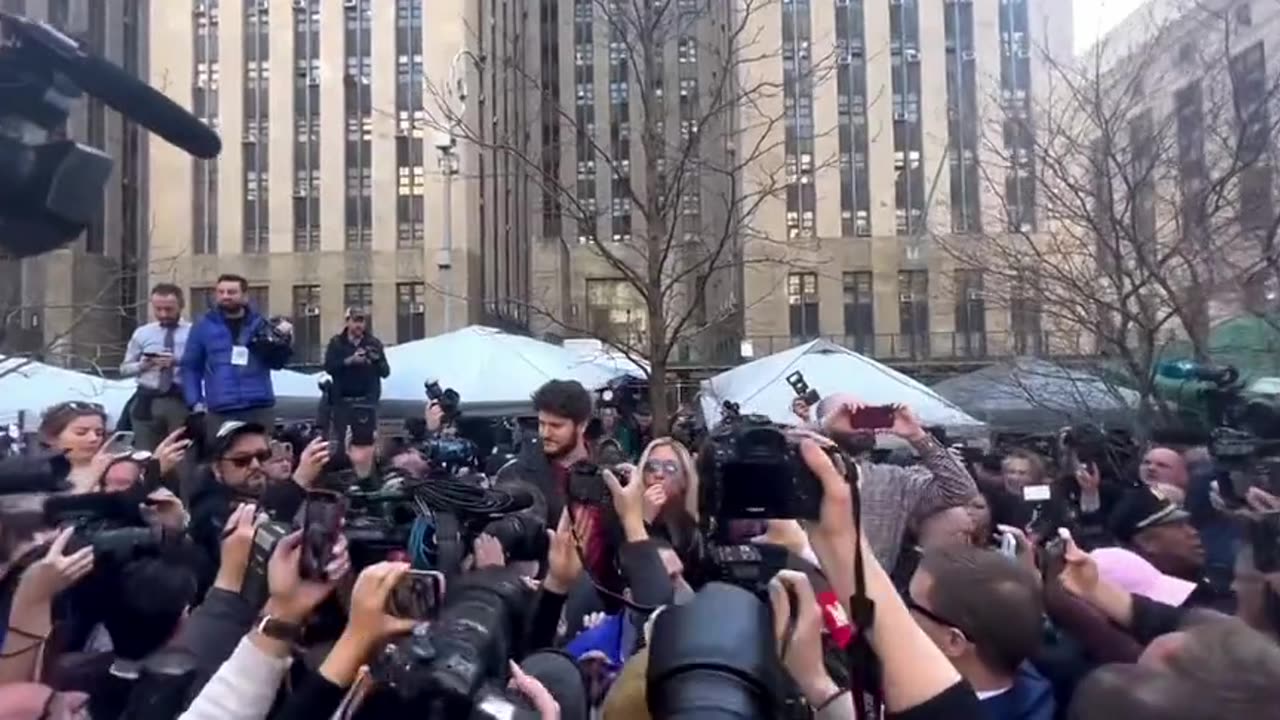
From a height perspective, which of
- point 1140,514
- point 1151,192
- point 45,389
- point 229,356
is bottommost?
point 1140,514

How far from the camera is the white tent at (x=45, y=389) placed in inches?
569

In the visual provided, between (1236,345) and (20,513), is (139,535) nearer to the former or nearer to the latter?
(20,513)

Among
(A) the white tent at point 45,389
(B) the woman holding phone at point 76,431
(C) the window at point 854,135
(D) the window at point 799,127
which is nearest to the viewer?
(B) the woman holding phone at point 76,431

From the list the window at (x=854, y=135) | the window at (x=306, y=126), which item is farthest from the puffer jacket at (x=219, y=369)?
the window at (x=306, y=126)

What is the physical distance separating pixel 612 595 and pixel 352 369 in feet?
22.9

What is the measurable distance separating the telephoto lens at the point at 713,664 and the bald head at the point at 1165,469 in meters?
5.28

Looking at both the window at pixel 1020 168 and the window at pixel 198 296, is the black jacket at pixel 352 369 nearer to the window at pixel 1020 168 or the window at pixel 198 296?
the window at pixel 1020 168

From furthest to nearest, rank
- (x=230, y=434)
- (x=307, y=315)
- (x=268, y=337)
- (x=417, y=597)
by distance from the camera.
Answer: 1. (x=307, y=315)
2. (x=268, y=337)
3. (x=230, y=434)
4. (x=417, y=597)

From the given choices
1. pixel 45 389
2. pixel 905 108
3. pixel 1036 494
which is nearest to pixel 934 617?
pixel 1036 494

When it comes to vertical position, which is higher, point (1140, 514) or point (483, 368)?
point (483, 368)

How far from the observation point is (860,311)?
5716 centimetres

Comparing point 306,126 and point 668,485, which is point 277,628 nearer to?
point 668,485

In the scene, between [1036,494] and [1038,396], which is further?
[1038,396]

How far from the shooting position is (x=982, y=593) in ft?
10.5
